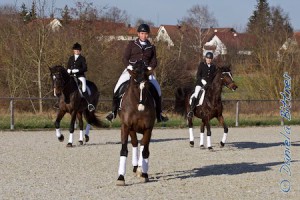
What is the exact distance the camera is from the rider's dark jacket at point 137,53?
10.8 meters

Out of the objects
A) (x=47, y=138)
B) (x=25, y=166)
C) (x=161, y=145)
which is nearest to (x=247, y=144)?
(x=161, y=145)

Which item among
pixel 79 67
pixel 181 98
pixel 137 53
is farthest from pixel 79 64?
pixel 137 53

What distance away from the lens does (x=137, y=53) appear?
10812 mm

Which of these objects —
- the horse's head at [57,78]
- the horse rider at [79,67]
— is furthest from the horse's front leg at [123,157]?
the horse rider at [79,67]

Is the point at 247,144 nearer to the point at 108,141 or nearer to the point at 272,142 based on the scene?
the point at 272,142

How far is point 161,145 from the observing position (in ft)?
56.6

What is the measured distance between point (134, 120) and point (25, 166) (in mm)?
3343

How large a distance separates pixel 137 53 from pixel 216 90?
547 centimetres

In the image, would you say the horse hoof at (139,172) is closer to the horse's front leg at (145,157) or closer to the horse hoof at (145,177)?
the horse's front leg at (145,157)

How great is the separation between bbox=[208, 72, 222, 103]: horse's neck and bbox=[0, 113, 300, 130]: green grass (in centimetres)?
535

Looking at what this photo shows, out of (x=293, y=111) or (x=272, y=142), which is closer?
(x=272, y=142)

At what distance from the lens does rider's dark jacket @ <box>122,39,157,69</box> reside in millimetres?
10797

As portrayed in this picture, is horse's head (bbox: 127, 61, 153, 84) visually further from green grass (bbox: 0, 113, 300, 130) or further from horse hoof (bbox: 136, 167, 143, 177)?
green grass (bbox: 0, 113, 300, 130)

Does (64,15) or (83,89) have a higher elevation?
(64,15)
